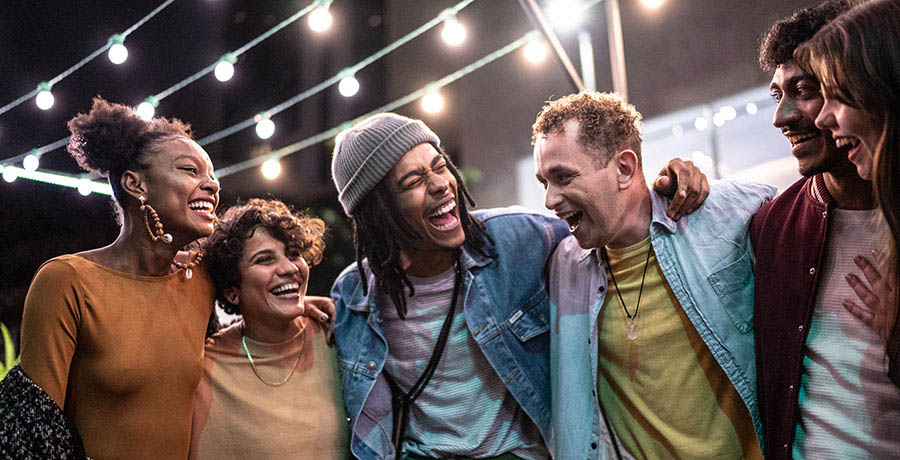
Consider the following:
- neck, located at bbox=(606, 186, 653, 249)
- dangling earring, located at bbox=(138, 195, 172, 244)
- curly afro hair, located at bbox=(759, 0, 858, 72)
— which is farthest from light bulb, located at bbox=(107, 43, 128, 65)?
curly afro hair, located at bbox=(759, 0, 858, 72)

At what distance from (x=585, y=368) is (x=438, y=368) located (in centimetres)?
55

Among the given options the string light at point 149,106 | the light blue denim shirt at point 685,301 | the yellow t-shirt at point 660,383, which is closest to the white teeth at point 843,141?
the light blue denim shirt at point 685,301

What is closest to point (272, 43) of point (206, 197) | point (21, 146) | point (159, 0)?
point (159, 0)

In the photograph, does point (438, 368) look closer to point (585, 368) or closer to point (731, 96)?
point (585, 368)


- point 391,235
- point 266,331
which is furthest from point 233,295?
point 391,235

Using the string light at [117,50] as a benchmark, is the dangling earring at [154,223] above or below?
below

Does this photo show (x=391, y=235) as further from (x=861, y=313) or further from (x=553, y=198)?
(x=861, y=313)

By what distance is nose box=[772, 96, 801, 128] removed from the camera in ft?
5.79

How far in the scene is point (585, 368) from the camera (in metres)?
2.14

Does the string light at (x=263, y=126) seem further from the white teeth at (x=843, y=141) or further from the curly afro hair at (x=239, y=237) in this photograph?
the white teeth at (x=843, y=141)

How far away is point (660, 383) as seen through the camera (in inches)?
76.6

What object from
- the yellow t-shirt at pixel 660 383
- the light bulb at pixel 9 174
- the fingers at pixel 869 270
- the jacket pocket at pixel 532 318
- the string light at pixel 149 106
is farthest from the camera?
the string light at pixel 149 106

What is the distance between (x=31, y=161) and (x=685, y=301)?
2682 mm

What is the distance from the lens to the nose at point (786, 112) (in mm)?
1765
